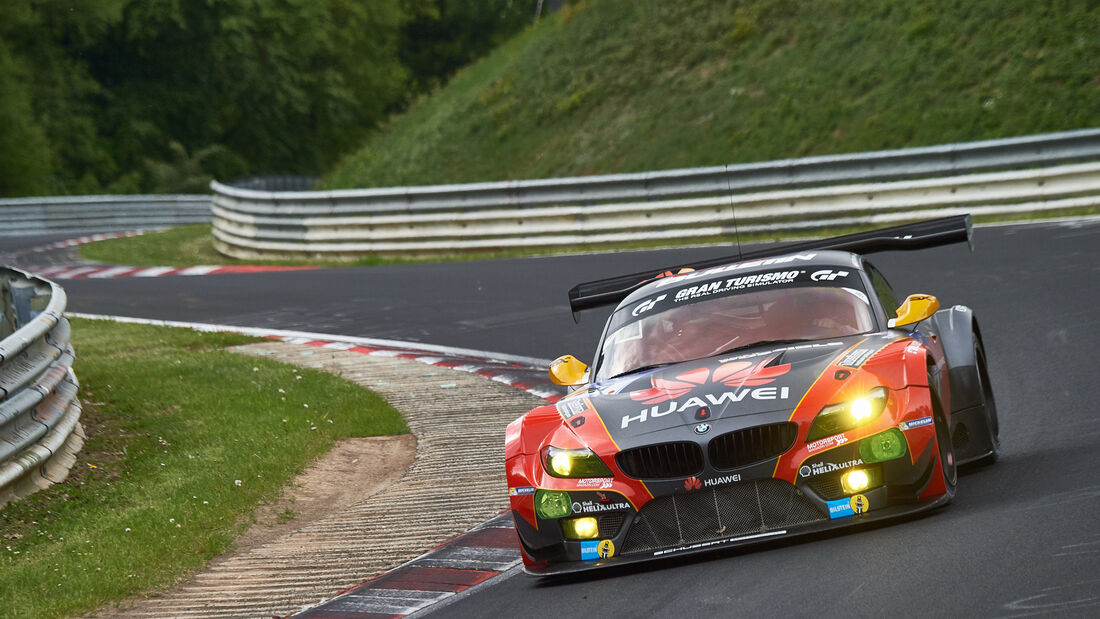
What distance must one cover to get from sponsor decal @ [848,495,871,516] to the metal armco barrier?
46.0 ft

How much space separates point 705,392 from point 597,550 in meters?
0.86

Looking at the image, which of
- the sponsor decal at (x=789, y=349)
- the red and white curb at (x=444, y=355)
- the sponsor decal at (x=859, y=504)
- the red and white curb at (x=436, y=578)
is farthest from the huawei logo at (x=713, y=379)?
the red and white curb at (x=444, y=355)

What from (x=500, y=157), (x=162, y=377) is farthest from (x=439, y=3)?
(x=162, y=377)

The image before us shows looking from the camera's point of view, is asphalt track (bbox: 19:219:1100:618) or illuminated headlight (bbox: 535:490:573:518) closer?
asphalt track (bbox: 19:219:1100:618)

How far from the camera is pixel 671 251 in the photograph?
20203 mm

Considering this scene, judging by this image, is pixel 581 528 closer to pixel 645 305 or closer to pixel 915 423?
pixel 915 423

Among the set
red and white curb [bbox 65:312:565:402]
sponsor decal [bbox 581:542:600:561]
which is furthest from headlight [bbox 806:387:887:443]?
red and white curb [bbox 65:312:565:402]

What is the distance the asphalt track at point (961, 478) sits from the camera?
539 cm

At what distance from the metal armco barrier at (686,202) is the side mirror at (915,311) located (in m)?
12.6

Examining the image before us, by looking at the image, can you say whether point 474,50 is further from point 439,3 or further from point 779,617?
point 779,617

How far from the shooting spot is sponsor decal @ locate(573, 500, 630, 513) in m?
6.33

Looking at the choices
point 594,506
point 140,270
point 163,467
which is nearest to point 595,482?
point 594,506

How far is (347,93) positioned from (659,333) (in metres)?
61.5

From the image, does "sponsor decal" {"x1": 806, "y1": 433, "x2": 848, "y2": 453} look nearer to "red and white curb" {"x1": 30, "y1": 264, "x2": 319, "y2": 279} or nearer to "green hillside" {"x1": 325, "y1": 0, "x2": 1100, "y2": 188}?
"red and white curb" {"x1": 30, "y1": 264, "x2": 319, "y2": 279}
